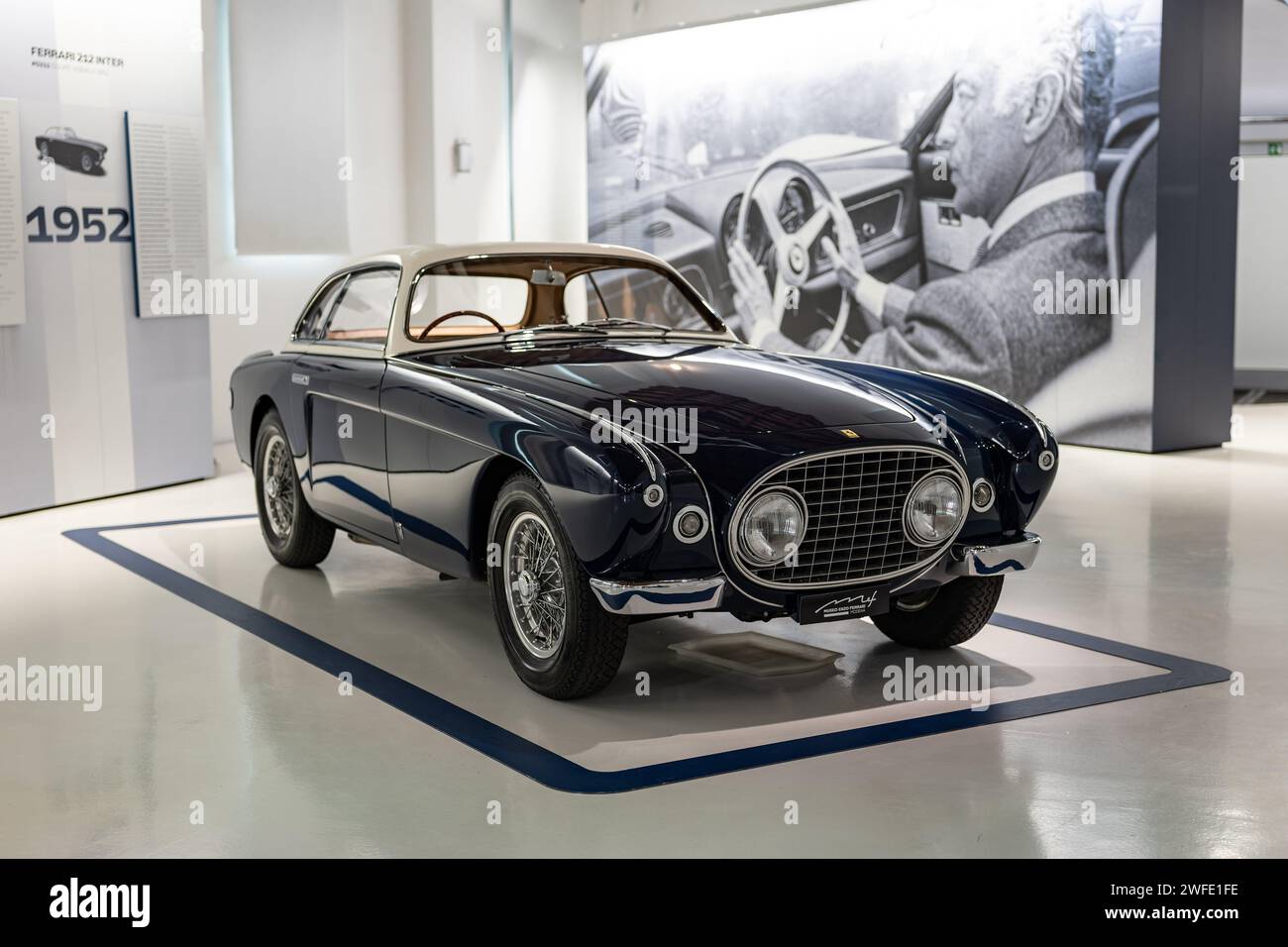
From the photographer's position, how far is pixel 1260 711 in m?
4.07

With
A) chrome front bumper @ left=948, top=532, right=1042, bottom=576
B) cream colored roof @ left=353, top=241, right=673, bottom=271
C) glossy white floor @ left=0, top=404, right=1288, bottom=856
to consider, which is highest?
cream colored roof @ left=353, top=241, right=673, bottom=271

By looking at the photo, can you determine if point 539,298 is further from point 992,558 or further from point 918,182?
point 918,182

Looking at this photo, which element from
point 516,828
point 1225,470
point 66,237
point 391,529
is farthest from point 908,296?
point 516,828

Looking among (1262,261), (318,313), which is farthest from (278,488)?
(1262,261)

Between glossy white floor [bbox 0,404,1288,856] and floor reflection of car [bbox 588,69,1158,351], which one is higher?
floor reflection of car [bbox 588,69,1158,351]

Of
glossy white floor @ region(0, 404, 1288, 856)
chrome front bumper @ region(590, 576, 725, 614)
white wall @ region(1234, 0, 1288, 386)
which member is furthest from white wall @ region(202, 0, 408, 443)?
white wall @ region(1234, 0, 1288, 386)

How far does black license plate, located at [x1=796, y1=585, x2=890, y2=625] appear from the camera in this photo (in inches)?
155

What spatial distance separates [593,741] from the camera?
12.5 feet

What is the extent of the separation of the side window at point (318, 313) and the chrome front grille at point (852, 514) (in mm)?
2917

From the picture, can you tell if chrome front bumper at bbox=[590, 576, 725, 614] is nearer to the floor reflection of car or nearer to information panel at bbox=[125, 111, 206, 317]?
information panel at bbox=[125, 111, 206, 317]

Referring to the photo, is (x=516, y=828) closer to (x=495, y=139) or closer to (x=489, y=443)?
(x=489, y=443)

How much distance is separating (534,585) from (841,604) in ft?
3.04

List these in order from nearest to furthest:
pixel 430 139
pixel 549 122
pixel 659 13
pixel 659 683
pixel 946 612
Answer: pixel 659 683
pixel 946 612
pixel 430 139
pixel 659 13
pixel 549 122
